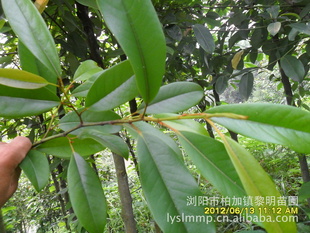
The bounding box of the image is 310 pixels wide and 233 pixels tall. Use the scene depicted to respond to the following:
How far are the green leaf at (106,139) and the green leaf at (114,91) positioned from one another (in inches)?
1.4

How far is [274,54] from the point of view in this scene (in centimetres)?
106

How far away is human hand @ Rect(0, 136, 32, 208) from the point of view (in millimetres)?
379

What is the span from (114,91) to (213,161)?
6.8 inches

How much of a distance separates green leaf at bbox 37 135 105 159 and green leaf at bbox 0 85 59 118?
7cm

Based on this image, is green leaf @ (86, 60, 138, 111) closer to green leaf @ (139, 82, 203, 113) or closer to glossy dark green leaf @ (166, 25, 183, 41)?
green leaf @ (139, 82, 203, 113)

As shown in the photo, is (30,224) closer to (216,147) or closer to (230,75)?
(230,75)

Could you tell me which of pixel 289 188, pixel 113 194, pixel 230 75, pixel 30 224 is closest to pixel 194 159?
pixel 230 75

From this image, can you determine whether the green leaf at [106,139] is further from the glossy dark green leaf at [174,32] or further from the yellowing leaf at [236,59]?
the yellowing leaf at [236,59]

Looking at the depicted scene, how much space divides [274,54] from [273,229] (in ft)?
3.29

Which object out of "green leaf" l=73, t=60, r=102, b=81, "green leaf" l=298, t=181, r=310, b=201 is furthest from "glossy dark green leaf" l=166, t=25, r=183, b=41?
"green leaf" l=298, t=181, r=310, b=201

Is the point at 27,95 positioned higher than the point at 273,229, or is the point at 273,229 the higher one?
the point at 27,95

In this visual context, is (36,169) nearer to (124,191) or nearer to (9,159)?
(9,159)

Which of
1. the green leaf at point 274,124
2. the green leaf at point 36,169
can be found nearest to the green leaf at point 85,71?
the green leaf at point 36,169

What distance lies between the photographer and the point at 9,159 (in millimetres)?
381
